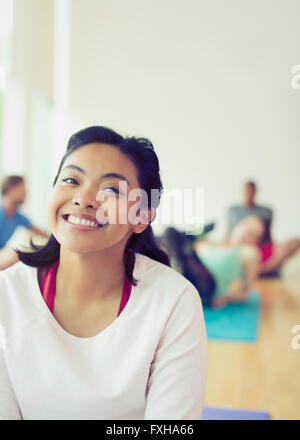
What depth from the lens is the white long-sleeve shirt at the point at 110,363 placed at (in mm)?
746

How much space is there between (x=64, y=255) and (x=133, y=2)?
579 mm

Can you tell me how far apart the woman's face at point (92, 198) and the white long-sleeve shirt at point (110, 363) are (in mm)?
111

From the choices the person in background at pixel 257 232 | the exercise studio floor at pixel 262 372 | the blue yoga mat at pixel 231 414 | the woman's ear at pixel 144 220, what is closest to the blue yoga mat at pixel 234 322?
the exercise studio floor at pixel 262 372

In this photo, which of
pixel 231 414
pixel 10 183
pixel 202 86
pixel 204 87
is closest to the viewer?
pixel 231 414

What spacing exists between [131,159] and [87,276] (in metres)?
0.20

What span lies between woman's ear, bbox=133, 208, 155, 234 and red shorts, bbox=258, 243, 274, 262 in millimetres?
3462

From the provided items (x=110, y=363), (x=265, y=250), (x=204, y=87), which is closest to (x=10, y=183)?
(x=204, y=87)

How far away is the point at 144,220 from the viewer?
0.85 m

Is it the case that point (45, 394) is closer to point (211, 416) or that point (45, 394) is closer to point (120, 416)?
point (120, 416)

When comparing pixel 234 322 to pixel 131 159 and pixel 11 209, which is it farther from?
pixel 131 159

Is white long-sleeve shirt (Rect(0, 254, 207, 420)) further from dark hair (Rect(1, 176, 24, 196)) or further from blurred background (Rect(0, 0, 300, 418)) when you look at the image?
dark hair (Rect(1, 176, 24, 196))

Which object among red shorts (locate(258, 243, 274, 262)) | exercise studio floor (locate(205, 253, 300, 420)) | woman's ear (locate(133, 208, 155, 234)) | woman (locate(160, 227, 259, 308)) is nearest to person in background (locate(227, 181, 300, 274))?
red shorts (locate(258, 243, 274, 262))

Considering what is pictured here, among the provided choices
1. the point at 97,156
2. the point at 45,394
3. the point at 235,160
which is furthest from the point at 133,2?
the point at 235,160

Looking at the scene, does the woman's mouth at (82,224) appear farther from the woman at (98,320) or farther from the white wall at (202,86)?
the white wall at (202,86)
